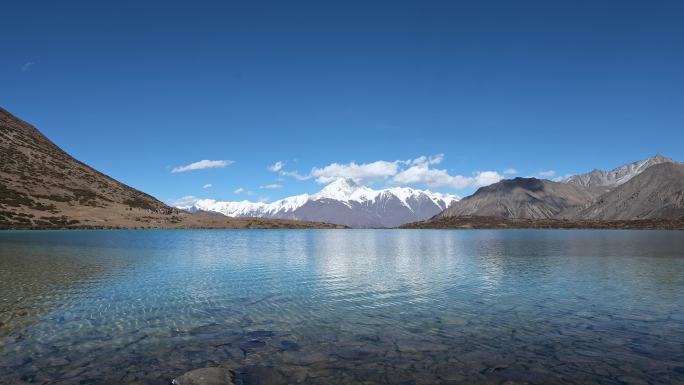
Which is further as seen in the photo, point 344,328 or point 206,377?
point 344,328

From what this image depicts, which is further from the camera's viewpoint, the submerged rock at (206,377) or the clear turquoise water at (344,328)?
the clear turquoise water at (344,328)

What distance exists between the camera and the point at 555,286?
44500 millimetres

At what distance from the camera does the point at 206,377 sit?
731 inches

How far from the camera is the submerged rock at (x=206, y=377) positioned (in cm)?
1814

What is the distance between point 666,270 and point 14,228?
21064cm

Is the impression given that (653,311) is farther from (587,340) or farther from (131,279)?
(131,279)

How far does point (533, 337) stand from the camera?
25531 millimetres

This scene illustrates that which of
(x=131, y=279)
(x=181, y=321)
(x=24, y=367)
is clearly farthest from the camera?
(x=131, y=279)

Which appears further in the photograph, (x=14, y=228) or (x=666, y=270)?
(x=14, y=228)

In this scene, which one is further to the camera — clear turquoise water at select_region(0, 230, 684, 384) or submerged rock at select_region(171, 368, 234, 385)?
clear turquoise water at select_region(0, 230, 684, 384)

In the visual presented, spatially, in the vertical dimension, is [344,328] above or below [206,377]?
above

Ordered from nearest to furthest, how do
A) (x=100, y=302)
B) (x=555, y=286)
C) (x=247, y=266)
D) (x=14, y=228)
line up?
(x=100, y=302), (x=555, y=286), (x=247, y=266), (x=14, y=228)

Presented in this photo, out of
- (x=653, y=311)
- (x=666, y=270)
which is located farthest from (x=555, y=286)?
(x=666, y=270)

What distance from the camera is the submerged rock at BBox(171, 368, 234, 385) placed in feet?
59.5
